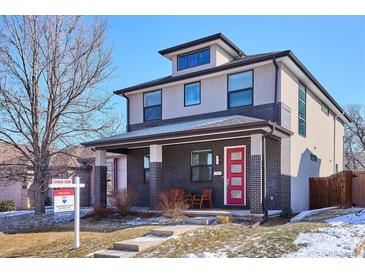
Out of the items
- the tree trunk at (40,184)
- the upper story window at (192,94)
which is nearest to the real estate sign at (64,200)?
the tree trunk at (40,184)

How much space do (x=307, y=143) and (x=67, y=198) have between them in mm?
10818

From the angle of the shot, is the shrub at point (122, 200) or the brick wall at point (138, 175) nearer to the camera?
the shrub at point (122, 200)

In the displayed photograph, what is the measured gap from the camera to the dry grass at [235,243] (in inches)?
259

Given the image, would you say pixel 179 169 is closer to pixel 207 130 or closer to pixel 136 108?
pixel 207 130

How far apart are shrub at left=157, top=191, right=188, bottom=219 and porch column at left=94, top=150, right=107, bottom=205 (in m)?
3.33

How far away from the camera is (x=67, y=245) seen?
8836 mm

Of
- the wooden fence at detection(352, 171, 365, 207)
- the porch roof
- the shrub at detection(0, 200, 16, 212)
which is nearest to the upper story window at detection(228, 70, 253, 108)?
the porch roof

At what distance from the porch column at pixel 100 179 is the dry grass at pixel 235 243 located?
758 centimetres

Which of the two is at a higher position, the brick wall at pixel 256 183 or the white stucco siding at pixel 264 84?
the white stucco siding at pixel 264 84

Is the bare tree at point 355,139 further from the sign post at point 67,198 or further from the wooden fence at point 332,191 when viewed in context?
the sign post at point 67,198

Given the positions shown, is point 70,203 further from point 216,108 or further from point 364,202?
point 364,202

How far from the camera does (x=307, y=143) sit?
15.4 meters

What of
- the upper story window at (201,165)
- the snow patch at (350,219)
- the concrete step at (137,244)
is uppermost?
the upper story window at (201,165)

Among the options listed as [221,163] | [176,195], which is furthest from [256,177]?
[176,195]
